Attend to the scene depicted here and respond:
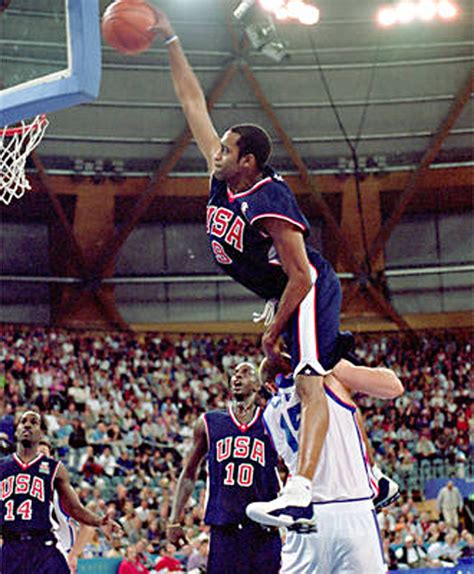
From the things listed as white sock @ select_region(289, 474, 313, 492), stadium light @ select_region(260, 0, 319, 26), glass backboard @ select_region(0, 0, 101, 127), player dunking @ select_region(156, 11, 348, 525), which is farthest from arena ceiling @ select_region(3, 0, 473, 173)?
white sock @ select_region(289, 474, 313, 492)

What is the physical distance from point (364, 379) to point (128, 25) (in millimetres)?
2271

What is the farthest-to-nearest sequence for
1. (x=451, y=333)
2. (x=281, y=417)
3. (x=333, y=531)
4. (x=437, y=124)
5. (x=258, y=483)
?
(x=451, y=333) < (x=437, y=124) < (x=258, y=483) < (x=281, y=417) < (x=333, y=531)

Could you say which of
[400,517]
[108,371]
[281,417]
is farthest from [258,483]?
[108,371]

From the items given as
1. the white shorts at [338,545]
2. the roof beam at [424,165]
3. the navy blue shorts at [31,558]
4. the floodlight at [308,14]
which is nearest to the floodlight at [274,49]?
the floodlight at [308,14]

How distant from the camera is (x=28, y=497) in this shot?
7.99 metres

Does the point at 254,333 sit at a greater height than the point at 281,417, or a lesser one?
greater

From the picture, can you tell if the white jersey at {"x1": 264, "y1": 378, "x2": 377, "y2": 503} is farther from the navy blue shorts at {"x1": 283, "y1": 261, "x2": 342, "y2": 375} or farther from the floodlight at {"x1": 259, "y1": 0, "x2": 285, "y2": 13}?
the floodlight at {"x1": 259, "y1": 0, "x2": 285, "y2": 13}

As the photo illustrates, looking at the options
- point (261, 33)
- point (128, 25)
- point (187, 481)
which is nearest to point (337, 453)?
point (128, 25)

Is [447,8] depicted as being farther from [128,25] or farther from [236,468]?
[128,25]

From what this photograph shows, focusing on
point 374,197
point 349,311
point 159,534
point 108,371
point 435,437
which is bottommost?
point 159,534

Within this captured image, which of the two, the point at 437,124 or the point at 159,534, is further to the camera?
the point at 437,124

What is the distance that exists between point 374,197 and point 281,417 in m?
19.8

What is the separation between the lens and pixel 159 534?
1585 centimetres

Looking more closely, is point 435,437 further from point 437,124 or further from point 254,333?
point 437,124
